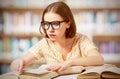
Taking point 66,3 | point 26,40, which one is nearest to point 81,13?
point 66,3

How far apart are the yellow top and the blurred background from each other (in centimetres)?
3

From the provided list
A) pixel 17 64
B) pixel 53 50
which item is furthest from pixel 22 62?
pixel 53 50

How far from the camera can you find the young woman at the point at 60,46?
68 centimetres

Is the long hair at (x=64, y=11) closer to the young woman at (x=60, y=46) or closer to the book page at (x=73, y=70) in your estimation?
the young woman at (x=60, y=46)

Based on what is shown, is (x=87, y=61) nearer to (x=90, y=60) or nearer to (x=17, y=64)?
(x=90, y=60)

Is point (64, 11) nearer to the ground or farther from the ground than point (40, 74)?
farther from the ground

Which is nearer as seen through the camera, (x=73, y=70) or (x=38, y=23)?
(x=73, y=70)

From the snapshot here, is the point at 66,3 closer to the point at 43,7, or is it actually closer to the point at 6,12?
the point at 43,7

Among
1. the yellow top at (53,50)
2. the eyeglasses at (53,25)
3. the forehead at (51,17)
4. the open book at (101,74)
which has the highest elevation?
the forehead at (51,17)

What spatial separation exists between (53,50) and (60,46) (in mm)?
25

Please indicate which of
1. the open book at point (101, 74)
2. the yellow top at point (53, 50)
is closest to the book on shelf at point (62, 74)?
the open book at point (101, 74)

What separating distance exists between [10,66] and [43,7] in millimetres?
196

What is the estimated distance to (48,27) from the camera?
67cm

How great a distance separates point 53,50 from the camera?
2.47 ft
